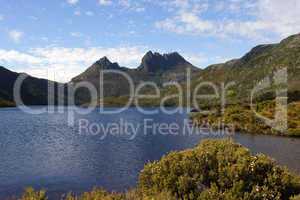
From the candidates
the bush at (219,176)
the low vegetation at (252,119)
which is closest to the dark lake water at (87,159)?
the low vegetation at (252,119)

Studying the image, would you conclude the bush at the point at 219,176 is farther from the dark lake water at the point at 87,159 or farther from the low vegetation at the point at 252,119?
the low vegetation at the point at 252,119

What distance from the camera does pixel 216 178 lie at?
21969 millimetres

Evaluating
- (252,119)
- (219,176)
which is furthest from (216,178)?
(252,119)

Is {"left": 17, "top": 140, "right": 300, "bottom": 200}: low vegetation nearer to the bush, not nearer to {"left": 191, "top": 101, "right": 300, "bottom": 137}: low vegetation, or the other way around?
the bush

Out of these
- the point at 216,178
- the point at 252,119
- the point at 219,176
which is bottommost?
the point at 252,119

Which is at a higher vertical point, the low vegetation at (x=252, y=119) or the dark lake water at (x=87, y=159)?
the low vegetation at (x=252, y=119)

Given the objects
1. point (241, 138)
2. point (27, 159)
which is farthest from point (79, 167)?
point (241, 138)

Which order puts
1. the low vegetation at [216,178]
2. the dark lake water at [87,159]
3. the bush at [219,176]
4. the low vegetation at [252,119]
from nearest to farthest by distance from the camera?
1. the low vegetation at [216,178]
2. the bush at [219,176]
3. the dark lake water at [87,159]
4. the low vegetation at [252,119]

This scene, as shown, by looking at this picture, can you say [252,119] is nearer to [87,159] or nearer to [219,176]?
[87,159]

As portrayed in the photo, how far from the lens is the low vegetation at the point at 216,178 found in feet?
65.1

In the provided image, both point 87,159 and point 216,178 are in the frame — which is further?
point 87,159

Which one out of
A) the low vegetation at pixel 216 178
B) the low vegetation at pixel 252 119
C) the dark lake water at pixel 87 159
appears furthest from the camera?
the low vegetation at pixel 252 119

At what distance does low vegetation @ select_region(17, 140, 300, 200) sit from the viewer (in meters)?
19.8

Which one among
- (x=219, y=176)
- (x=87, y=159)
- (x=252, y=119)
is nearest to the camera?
(x=219, y=176)
